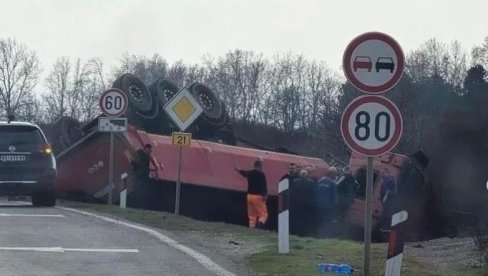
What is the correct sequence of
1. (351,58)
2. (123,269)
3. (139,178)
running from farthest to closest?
(139,178)
(123,269)
(351,58)

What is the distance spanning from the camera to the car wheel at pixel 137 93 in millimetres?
34250

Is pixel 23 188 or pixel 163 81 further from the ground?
pixel 163 81

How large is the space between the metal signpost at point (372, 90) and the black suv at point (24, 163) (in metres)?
14.6

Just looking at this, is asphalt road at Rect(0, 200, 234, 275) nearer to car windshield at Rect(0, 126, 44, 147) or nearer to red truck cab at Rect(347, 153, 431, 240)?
car windshield at Rect(0, 126, 44, 147)

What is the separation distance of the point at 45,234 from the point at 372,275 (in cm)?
671

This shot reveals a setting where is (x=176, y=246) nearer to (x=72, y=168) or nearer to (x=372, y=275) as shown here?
(x=372, y=275)

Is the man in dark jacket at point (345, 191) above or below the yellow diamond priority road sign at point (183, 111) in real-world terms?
below

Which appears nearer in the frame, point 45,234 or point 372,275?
point 372,275

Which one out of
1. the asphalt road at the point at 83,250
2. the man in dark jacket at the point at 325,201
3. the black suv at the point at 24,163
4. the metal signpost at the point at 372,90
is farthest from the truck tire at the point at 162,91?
the metal signpost at the point at 372,90

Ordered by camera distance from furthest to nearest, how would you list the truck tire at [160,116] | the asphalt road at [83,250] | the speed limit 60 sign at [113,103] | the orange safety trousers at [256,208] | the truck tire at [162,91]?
the truck tire at [162,91], the truck tire at [160,116], the speed limit 60 sign at [113,103], the orange safety trousers at [256,208], the asphalt road at [83,250]

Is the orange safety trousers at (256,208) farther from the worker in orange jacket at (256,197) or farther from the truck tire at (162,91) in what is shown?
the truck tire at (162,91)

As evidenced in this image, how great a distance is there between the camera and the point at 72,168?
30938 millimetres

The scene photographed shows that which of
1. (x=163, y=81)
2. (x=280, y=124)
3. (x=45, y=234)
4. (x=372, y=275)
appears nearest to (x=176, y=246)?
(x=45, y=234)

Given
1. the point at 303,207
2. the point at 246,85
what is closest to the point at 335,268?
the point at 303,207
